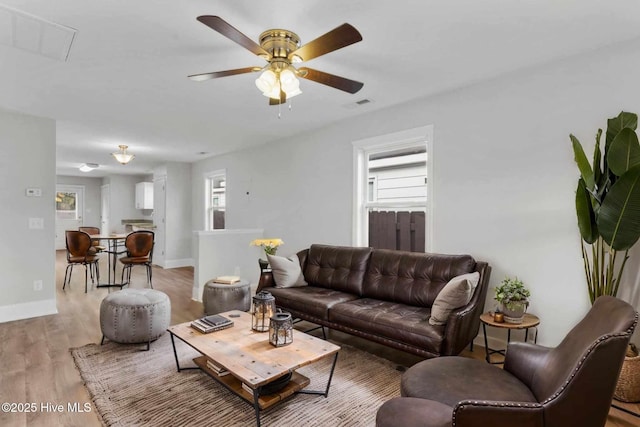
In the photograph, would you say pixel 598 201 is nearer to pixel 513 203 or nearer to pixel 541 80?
pixel 513 203

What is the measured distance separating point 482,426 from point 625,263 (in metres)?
2.04

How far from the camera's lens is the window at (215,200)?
7.46 meters

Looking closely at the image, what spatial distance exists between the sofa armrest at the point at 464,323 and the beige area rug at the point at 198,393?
51cm

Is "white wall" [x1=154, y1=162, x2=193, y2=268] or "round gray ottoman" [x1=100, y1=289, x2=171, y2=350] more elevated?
"white wall" [x1=154, y1=162, x2=193, y2=268]

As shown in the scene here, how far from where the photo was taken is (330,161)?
187 inches

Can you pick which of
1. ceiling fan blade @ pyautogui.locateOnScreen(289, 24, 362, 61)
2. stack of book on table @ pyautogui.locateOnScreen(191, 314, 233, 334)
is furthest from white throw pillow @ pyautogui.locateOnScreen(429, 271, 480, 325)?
ceiling fan blade @ pyautogui.locateOnScreen(289, 24, 362, 61)

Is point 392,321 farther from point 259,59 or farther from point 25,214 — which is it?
point 25,214

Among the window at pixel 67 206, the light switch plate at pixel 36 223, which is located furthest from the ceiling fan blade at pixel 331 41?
the window at pixel 67 206

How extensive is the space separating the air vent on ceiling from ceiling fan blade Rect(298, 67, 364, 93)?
62.4 inches

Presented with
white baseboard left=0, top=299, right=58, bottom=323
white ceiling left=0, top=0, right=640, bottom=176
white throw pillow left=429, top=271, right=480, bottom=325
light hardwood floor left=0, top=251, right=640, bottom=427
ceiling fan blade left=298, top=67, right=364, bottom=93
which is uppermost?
white ceiling left=0, top=0, right=640, bottom=176

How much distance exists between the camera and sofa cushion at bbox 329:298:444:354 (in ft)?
8.32

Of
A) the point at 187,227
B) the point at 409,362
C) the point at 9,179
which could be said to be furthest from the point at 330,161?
the point at 187,227

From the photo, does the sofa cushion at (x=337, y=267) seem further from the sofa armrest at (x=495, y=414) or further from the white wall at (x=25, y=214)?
the white wall at (x=25, y=214)

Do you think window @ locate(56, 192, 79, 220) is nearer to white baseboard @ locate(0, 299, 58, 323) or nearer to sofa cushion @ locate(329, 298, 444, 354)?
white baseboard @ locate(0, 299, 58, 323)
